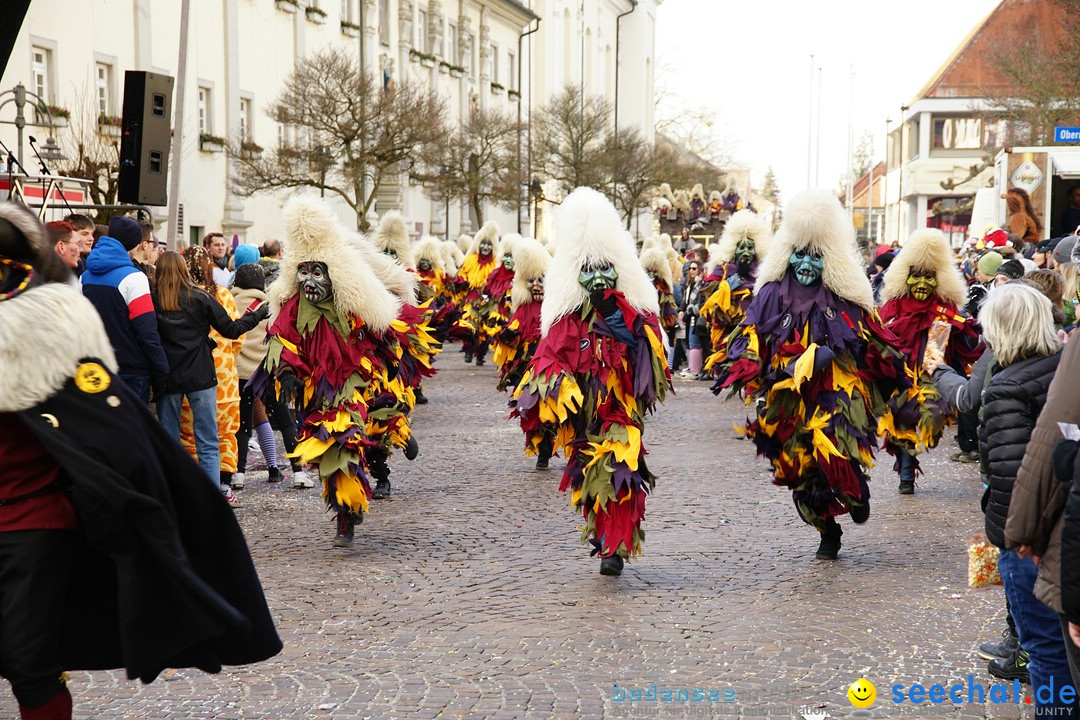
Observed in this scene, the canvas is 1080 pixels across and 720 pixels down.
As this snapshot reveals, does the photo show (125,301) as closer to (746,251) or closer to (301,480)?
(301,480)

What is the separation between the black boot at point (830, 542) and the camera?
857 cm

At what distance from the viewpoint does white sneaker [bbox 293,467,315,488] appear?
1159 cm

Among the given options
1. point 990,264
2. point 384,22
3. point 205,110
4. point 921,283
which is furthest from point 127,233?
point 384,22

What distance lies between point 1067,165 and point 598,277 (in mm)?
18584

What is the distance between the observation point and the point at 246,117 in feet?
107

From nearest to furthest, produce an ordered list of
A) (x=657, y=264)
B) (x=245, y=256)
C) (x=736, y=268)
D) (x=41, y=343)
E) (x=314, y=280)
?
(x=41, y=343) → (x=314, y=280) → (x=245, y=256) → (x=736, y=268) → (x=657, y=264)

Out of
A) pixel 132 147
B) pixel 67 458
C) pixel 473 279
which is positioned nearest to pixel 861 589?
pixel 67 458

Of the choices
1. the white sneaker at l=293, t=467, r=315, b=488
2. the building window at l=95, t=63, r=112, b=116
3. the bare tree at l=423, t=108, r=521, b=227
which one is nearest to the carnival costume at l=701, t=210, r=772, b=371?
the white sneaker at l=293, t=467, r=315, b=488

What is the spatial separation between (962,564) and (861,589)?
3.63ft

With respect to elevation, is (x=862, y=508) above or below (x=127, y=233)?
below

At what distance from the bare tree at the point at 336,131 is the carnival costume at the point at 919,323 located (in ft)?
59.6

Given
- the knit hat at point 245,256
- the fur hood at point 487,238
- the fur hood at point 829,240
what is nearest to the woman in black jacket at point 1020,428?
the fur hood at point 829,240

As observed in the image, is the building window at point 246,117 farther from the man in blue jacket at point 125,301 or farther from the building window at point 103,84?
the man in blue jacket at point 125,301

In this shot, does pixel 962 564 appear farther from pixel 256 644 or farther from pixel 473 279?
pixel 473 279
